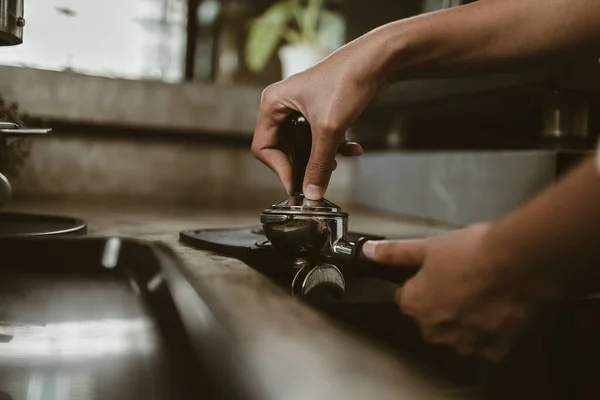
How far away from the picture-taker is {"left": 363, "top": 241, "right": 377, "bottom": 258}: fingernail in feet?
2.09

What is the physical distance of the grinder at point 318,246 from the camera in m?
0.65

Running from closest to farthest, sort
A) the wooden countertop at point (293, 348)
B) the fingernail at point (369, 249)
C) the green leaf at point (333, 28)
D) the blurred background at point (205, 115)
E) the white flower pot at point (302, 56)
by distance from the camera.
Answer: the wooden countertop at point (293, 348), the fingernail at point (369, 249), the blurred background at point (205, 115), the white flower pot at point (302, 56), the green leaf at point (333, 28)

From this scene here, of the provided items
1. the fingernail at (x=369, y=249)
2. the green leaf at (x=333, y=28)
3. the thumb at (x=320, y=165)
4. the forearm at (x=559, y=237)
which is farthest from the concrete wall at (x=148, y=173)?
the forearm at (x=559, y=237)

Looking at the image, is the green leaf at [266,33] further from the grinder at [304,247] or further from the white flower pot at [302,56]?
the grinder at [304,247]

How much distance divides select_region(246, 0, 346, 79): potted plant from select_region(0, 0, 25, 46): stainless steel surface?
1.10 meters

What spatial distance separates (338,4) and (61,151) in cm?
113

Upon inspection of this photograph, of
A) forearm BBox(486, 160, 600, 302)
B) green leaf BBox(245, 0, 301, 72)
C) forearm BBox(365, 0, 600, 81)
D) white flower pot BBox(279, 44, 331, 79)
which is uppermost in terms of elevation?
green leaf BBox(245, 0, 301, 72)

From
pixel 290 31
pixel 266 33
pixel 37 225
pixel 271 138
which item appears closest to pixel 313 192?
pixel 271 138

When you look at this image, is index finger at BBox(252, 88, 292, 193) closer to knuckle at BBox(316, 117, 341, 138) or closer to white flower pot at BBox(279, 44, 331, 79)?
knuckle at BBox(316, 117, 341, 138)

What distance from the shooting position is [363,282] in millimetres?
750

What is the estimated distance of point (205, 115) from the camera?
5.86 ft

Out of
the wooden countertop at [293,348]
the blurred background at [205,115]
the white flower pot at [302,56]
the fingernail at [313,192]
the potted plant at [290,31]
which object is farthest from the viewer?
the potted plant at [290,31]

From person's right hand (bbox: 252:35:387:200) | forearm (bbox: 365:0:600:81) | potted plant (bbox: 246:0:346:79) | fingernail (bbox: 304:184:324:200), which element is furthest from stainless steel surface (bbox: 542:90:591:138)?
potted plant (bbox: 246:0:346:79)

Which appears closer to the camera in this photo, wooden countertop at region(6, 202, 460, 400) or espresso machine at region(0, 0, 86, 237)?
wooden countertop at region(6, 202, 460, 400)
